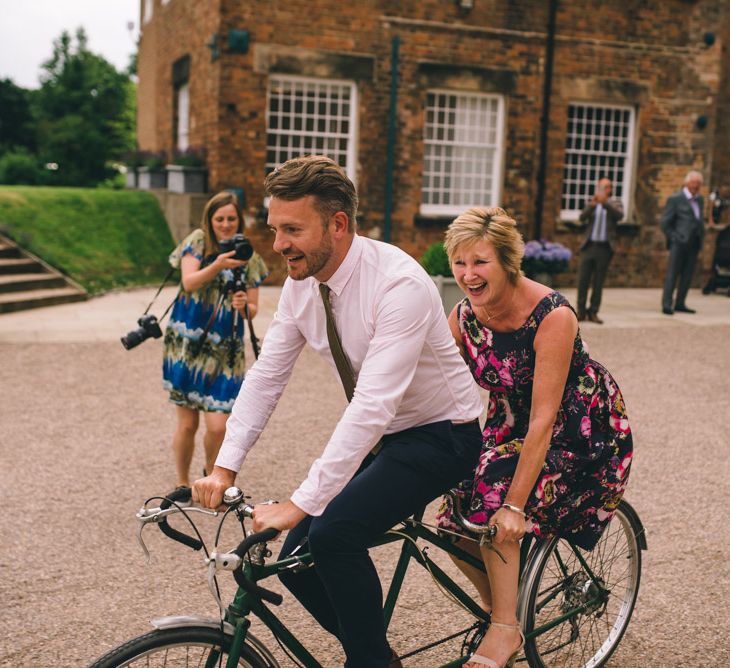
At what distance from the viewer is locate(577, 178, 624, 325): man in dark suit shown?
13844 millimetres

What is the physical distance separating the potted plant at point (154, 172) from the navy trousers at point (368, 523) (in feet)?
57.2

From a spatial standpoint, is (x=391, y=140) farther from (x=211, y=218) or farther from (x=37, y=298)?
(x=211, y=218)

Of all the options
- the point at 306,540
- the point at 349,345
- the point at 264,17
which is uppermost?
the point at 264,17

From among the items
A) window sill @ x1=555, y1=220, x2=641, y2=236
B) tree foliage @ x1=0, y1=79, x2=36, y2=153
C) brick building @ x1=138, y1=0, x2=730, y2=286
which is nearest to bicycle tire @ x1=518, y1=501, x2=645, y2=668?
brick building @ x1=138, y1=0, x2=730, y2=286

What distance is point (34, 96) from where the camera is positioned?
166 ft

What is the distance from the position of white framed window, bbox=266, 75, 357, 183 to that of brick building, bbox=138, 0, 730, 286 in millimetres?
31

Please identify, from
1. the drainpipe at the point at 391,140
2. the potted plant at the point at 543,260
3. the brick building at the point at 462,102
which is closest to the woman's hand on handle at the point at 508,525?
the potted plant at the point at 543,260

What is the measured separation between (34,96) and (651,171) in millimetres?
40421

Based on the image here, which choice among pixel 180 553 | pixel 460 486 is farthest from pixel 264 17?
pixel 460 486

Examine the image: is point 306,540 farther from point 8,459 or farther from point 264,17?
point 264,17

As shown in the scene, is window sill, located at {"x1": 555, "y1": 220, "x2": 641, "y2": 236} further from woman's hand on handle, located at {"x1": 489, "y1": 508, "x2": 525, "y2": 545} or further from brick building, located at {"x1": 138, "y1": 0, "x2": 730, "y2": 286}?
woman's hand on handle, located at {"x1": 489, "y1": 508, "x2": 525, "y2": 545}

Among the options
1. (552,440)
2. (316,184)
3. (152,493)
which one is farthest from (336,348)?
(152,493)

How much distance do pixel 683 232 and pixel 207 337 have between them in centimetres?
1100

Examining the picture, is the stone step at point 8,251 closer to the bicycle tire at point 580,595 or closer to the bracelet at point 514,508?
the bicycle tire at point 580,595
